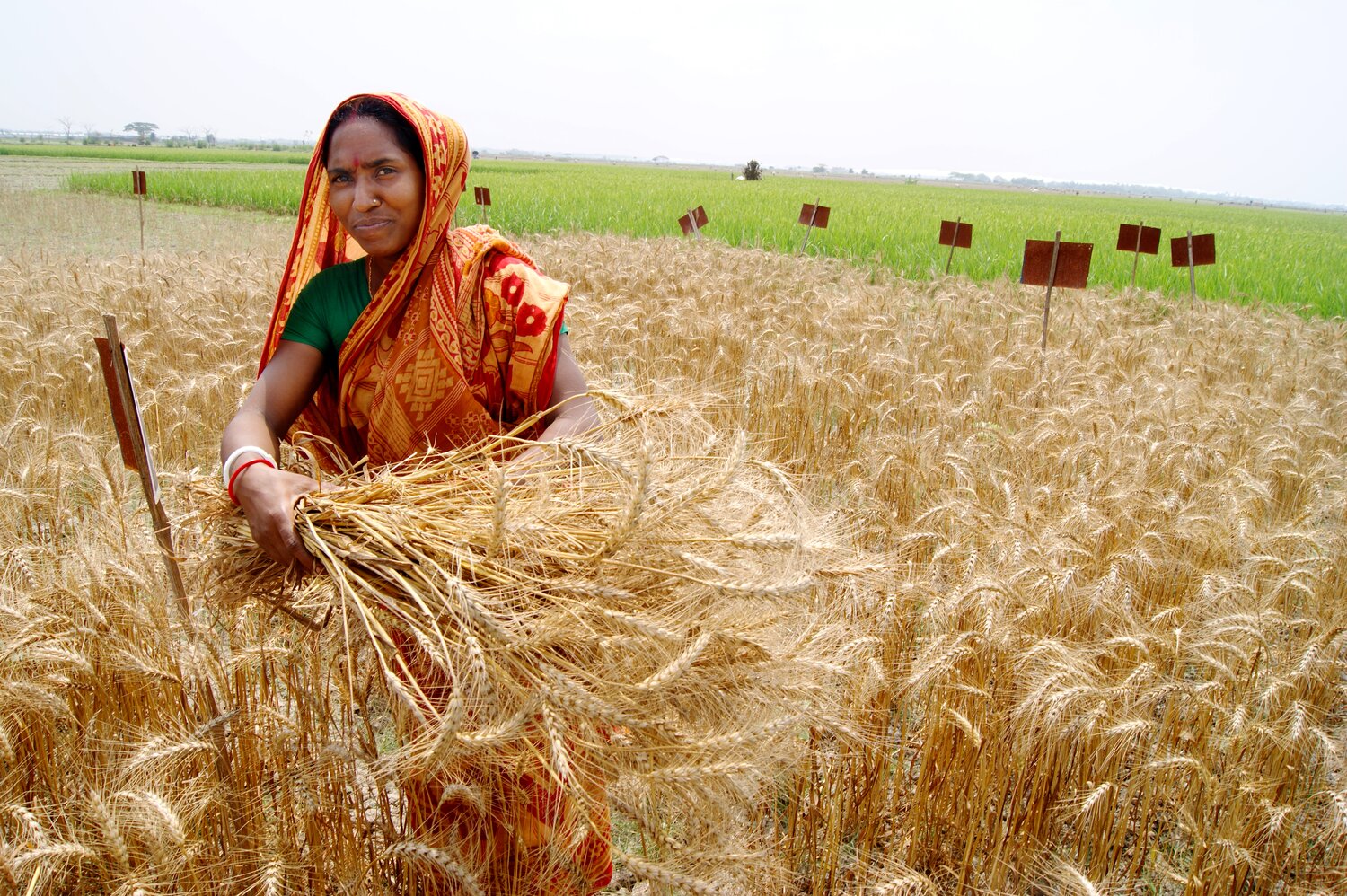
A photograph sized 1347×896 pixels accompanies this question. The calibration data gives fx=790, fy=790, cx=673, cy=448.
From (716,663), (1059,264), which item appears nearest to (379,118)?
(716,663)

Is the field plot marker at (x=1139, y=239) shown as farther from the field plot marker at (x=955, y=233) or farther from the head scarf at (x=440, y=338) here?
the head scarf at (x=440, y=338)

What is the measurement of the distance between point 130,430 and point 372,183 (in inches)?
24.1

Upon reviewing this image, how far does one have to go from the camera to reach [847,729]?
3.97ft

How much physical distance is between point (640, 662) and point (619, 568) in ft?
0.39

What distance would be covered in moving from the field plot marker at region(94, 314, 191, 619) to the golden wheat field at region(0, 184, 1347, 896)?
6cm

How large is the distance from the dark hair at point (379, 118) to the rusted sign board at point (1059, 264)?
5028mm

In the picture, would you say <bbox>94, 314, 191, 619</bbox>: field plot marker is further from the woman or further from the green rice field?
the green rice field

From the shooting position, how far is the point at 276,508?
3.55 feet

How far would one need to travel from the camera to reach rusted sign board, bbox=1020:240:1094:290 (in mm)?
5488

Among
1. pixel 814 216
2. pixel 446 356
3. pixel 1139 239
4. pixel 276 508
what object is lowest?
pixel 276 508

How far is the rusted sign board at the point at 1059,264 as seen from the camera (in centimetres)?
549

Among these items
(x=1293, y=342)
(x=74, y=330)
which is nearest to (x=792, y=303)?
(x=1293, y=342)

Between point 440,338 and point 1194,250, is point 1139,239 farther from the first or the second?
point 440,338

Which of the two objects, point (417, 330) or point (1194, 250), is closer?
point (417, 330)
